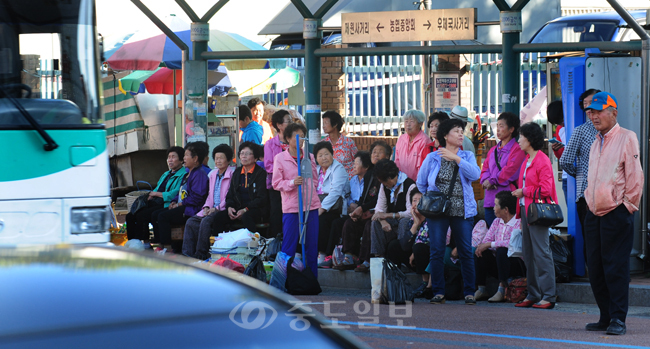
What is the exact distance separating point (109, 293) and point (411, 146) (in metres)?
8.18

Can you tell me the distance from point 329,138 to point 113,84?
1180 cm

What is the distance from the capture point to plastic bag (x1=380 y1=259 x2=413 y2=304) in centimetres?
862

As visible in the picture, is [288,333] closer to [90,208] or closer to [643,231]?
[90,208]

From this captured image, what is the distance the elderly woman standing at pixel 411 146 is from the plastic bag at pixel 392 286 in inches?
73.6

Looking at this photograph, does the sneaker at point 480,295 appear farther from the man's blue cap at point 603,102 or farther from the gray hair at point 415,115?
the man's blue cap at point 603,102

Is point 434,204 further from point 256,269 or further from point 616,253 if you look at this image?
point 256,269

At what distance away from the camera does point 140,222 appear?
12609 millimetres

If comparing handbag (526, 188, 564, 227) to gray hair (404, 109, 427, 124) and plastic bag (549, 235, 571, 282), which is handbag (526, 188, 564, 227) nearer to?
plastic bag (549, 235, 571, 282)

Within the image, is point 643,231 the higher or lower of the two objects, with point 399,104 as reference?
lower

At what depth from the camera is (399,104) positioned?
16516mm

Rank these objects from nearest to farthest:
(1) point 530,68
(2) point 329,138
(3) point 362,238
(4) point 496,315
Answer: (4) point 496,315 → (3) point 362,238 → (2) point 329,138 → (1) point 530,68

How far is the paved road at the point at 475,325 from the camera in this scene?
6887 millimetres

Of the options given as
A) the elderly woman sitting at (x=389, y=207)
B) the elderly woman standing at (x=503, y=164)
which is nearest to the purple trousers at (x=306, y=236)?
the elderly woman sitting at (x=389, y=207)

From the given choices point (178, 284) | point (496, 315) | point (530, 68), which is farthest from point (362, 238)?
point (178, 284)
